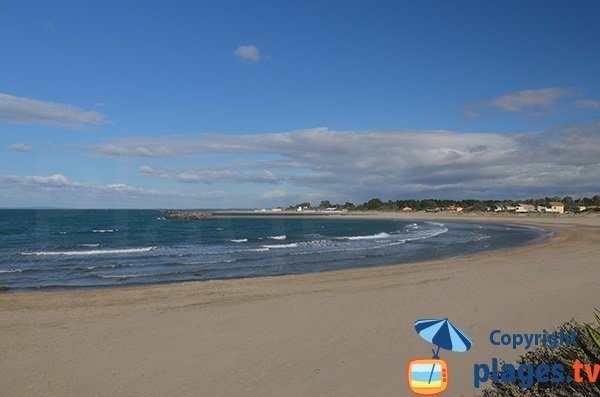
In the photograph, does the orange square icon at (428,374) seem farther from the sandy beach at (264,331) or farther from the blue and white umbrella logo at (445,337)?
the sandy beach at (264,331)

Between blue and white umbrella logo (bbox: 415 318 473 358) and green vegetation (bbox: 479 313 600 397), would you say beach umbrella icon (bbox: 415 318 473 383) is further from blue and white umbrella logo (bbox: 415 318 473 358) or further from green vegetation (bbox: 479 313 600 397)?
green vegetation (bbox: 479 313 600 397)

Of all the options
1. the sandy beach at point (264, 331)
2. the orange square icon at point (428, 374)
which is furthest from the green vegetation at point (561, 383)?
the sandy beach at point (264, 331)

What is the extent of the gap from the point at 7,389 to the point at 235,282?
10.7 m

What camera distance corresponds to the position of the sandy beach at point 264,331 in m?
6.52

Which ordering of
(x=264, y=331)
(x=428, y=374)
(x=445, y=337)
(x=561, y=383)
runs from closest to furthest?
(x=561, y=383)
(x=428, y=374)
(x=445, y=337)
(x=264, y=331)

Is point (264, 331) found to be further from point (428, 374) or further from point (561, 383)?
point (561, 383)

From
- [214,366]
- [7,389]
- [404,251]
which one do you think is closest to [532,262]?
[404,251]

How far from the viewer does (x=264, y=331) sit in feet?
30.0

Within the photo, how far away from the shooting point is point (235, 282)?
56.1 ft

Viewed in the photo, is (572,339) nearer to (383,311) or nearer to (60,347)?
(383,311)

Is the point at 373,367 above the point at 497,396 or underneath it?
underneath

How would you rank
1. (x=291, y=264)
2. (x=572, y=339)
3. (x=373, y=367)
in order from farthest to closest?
(x=291, y=264), (x=373, y=367), (x=572, y=339)


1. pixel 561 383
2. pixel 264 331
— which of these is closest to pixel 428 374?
pixel 561 383

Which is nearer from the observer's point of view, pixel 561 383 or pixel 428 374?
pixel 561 383
